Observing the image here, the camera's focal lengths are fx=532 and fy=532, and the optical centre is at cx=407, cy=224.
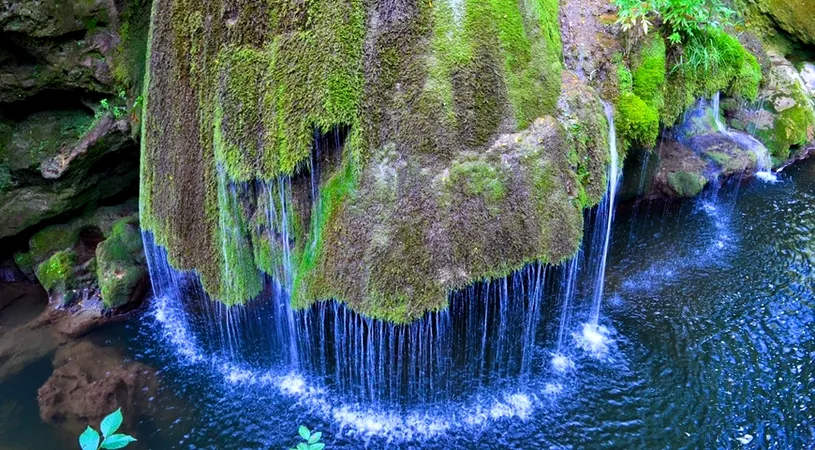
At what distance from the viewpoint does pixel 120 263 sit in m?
7.04

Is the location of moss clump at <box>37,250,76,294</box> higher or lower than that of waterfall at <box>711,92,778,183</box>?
lower

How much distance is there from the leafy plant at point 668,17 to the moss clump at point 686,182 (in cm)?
245

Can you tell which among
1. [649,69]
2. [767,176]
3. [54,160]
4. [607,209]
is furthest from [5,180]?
[767,176]

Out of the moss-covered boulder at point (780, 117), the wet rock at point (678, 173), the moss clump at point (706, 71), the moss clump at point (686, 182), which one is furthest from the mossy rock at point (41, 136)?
the moss-covered boulder at point (780, 117)

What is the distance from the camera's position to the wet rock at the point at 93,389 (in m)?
5.57

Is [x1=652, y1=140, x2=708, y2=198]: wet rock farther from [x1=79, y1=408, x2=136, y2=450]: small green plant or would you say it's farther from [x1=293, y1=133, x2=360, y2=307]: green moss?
[x1=79, y1=408, x2=136, y2=450]: small green plant

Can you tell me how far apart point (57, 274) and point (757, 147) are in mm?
10988

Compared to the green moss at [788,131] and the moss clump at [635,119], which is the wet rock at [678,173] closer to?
the green moss at [788,131]

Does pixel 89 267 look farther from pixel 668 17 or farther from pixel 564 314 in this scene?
pixel 668 17

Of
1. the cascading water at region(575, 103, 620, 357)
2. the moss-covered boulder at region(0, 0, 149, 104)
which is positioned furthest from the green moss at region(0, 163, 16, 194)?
the cascading water at region(575, 103, 620, 357)

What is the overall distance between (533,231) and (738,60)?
512cm

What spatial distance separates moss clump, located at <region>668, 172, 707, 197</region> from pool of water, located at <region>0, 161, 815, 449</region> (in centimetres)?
145

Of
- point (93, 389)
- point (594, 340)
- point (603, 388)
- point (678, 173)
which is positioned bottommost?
point (93, 389)

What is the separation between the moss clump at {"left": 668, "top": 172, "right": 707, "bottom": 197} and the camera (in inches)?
328
